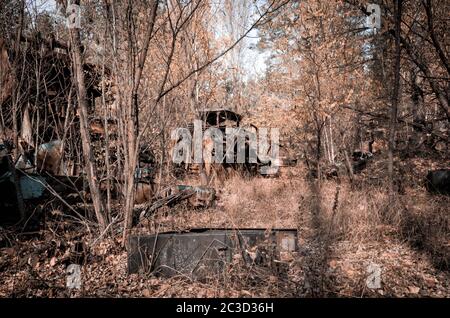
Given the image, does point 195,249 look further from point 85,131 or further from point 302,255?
point 85,131

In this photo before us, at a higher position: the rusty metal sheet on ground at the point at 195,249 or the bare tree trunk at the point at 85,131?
the bare tree trunk at the point at 85,131

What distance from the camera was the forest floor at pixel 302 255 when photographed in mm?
2943

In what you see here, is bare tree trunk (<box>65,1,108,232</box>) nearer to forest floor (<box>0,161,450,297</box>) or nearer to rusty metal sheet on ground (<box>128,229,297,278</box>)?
forest floor (<box>0,161,450,297</box>)

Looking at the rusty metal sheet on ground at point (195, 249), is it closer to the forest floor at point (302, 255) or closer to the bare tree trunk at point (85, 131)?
the forest floor at point (302, 255)

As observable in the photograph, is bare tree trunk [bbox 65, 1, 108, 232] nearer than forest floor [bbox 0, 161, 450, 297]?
No

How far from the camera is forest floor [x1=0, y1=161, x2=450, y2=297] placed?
9.66 feet

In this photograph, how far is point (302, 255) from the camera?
3.75 metres

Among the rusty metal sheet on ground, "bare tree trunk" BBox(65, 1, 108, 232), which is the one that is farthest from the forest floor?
"bare tree trunk" BBox(65, 1, 108, 232)

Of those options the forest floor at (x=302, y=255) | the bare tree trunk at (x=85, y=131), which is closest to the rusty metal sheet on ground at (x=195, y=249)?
the forest floor at (x=302, y=255)

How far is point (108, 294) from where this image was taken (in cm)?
296

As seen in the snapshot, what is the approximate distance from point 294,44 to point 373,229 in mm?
6300

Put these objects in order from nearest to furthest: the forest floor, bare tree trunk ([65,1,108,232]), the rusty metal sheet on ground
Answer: the forest floor, the rusty metal sheet on ground, bare tree trunk ([65,1,108,232])

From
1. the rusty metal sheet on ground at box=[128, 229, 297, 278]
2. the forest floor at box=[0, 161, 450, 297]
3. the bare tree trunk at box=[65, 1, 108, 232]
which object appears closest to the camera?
the forest floor at box=[0, 161, 450, 297]
